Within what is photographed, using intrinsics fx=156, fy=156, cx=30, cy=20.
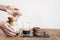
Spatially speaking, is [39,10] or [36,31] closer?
[36,31]

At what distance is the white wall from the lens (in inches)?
136

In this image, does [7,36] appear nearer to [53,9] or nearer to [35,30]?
[35,30]

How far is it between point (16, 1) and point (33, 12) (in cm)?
45

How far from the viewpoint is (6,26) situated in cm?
163

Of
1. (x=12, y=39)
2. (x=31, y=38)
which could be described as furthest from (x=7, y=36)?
(x=31, y=38)

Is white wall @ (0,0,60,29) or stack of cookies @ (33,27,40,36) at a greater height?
white wall @ (0,0,60,29)

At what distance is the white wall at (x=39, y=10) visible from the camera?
347cm

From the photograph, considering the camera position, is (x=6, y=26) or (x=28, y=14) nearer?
(x=6, y=26)

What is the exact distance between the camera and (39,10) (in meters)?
3.49

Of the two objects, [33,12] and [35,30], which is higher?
[33,12]

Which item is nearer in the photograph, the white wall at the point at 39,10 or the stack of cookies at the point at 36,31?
the stack of cookies at the point at 36,31

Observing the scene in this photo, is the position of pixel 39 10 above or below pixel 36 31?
above

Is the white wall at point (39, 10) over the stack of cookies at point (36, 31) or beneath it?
over

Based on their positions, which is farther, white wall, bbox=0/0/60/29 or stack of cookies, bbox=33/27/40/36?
white wall, bbox=0/0/60/29
